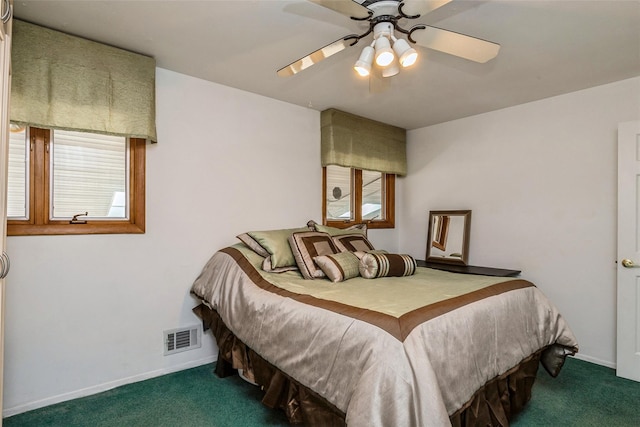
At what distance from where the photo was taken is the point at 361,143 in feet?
12.4

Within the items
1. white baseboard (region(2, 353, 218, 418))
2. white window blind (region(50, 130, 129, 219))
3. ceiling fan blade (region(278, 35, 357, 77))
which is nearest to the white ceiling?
ceiling fan blade (region(278, 35, 357, 77))

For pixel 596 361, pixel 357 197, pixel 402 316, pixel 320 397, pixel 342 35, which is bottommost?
pixel 596 361

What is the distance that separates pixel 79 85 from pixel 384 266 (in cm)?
235

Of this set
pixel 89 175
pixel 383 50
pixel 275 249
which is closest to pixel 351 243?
pixel 275 249

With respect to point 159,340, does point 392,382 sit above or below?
above

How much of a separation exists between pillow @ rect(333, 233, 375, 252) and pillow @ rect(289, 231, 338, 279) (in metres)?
0.07

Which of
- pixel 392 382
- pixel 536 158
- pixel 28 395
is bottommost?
pixel 28 395

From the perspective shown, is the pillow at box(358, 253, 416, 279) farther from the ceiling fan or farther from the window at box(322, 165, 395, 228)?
the ceiling fan

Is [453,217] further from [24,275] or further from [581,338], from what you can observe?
[24,275]

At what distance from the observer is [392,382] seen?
1292 millimetres

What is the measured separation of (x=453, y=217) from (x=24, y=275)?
12.2ft

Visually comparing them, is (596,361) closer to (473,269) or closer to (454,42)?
(473,269)

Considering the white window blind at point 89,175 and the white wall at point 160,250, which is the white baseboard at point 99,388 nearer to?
the white wall at point 160,250

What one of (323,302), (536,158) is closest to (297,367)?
(323,302)
